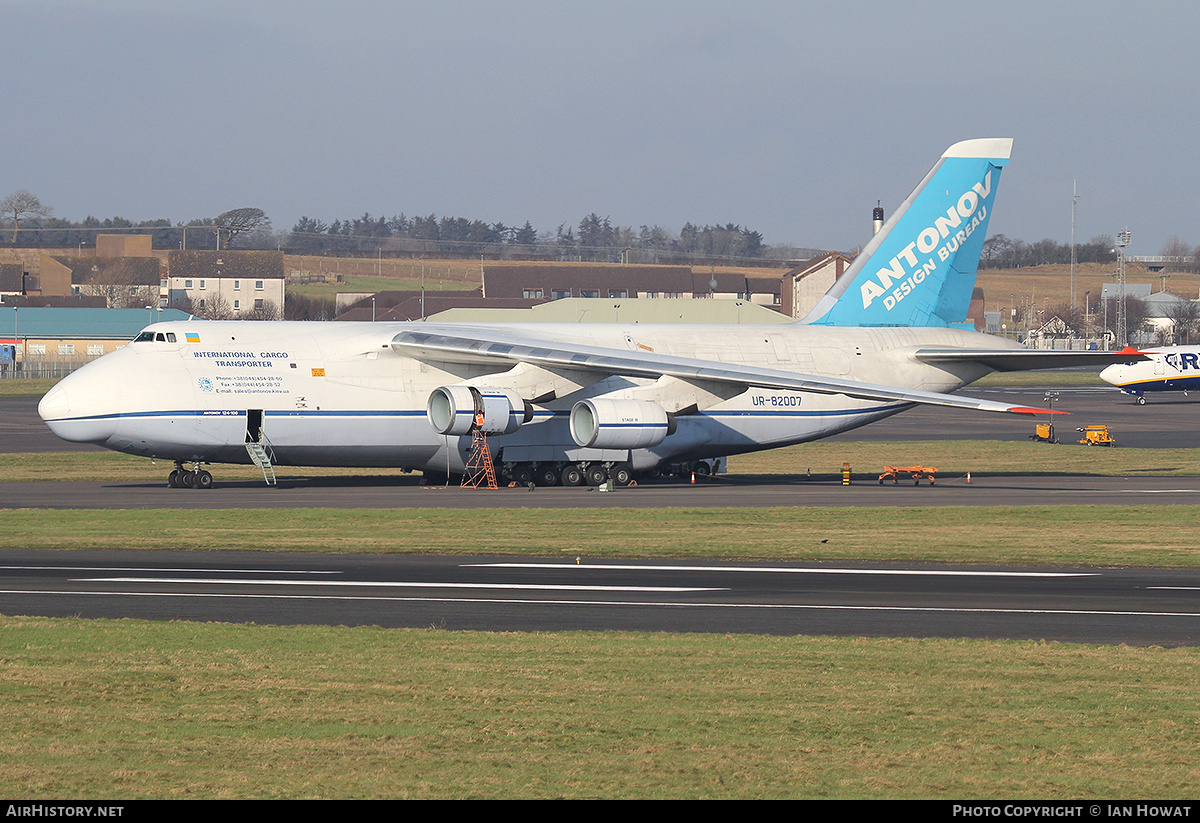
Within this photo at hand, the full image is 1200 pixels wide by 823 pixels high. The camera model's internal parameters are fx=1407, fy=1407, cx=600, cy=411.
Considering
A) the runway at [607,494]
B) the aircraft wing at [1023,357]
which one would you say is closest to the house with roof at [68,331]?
the runway at [607,494]

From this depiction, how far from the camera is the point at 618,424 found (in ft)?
115

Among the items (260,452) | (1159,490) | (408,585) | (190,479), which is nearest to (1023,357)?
(1159,490)

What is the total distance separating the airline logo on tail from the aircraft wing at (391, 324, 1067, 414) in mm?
7705

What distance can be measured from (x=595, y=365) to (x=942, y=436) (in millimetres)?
27683

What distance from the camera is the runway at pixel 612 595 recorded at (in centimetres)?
1581

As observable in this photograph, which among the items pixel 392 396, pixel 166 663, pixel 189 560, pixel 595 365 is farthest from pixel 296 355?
pixel 166 663

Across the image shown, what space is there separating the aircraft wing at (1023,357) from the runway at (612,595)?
15.3 meters

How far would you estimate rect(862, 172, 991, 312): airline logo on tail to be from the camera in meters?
41.5

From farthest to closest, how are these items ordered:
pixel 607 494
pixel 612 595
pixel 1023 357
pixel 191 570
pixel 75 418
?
pixel 1023 357 < pixel 607 494 < pixel 75 418 < pixel 191 570 < pixel 612 595

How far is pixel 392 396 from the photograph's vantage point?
1399 inches

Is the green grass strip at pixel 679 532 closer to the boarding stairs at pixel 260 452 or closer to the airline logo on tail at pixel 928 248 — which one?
the boarding stairs at pixel 260 452

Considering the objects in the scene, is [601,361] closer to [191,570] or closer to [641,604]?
[191,570]

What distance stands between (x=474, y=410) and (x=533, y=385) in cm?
231

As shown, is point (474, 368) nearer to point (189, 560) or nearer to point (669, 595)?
point (189, 560)
